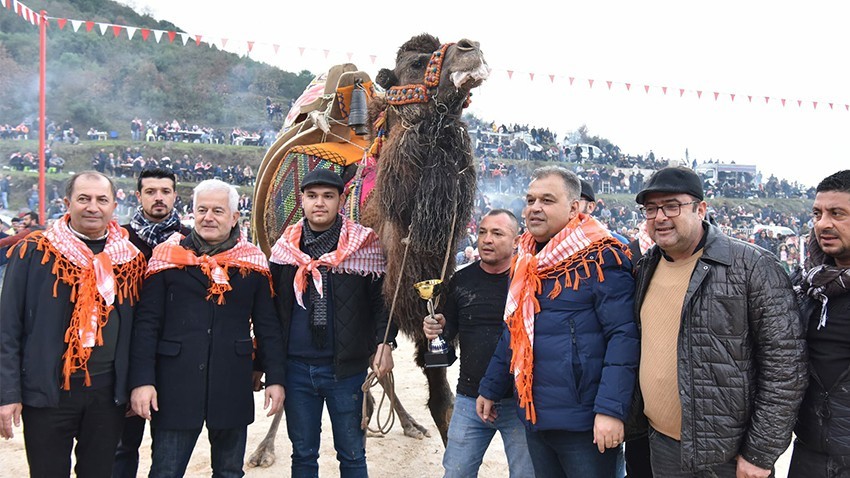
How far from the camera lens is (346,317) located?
3.08m

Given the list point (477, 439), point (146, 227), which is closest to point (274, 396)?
point (477, 439)

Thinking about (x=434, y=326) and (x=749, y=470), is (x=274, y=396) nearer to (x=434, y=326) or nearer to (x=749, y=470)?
(x=434, y=326)

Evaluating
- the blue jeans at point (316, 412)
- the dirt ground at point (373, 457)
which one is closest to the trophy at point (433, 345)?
the blue jeans at point (316, 412)

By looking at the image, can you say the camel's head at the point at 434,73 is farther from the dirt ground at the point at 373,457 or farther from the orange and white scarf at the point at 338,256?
the dirt ground at the point at 373,457

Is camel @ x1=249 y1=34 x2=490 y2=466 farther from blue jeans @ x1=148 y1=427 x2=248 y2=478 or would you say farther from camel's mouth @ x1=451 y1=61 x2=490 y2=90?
blue jeans @ x1=148 y1=427 x2=248 y2=478

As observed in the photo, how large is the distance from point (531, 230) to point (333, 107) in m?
3.32

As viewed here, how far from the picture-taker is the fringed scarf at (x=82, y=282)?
2564 mm

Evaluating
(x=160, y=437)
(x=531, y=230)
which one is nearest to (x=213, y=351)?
(x=160, y=437)

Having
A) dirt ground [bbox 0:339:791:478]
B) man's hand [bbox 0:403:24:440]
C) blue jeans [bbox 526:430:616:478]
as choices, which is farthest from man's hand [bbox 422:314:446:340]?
dirt ground [bbox 0:339:791:478]

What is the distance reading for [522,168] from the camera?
31406mm

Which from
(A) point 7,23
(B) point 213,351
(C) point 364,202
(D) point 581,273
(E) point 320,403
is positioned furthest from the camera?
(A) point 7,23

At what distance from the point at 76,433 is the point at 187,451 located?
0.47m

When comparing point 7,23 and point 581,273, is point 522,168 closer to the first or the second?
point 581,273

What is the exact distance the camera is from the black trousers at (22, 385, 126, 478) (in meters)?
2.56
